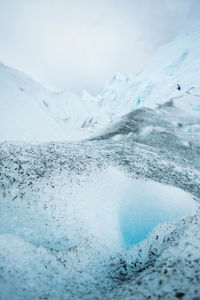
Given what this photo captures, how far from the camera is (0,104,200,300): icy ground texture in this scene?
2617 millimetres

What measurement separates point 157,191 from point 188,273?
3.27m

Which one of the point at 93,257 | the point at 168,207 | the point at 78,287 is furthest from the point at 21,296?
the point at 168,207

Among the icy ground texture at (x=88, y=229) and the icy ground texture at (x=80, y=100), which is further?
the icy ground texture at (x=80, y=100)

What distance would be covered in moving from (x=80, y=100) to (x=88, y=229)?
74.5 meters

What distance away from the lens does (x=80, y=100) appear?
74000 millimetres

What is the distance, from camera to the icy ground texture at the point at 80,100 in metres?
15.2

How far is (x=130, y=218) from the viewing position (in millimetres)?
4828

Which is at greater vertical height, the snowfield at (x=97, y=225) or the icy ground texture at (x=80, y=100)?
the icy ground texture at (x=80, y=100)

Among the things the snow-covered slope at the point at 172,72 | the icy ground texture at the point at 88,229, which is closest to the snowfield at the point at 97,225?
the icy ground texture at the point at 88,229

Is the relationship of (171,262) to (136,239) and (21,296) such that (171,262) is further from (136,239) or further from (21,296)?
(21,296)

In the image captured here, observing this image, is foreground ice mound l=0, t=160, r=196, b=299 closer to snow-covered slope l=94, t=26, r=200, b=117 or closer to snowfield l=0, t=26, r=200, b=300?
snowfield l=0, t=26, r=200, b=300

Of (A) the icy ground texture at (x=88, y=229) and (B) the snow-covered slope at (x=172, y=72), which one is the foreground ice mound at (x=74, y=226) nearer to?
(A) the icy ground texture at (x=88, y=229)

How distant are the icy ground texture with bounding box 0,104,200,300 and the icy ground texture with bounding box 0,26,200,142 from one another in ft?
25.6

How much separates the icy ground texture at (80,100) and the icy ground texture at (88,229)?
7.79m
